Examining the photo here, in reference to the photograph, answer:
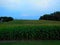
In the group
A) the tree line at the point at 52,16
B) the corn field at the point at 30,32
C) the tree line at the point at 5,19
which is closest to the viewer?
the corn field at the point at 30,32

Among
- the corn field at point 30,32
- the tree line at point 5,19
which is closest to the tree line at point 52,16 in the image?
the tree line at point 5,19

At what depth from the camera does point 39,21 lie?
823 inches

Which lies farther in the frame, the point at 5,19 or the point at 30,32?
the point at 5,19

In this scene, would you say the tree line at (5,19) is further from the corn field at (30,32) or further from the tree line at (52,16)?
the corn field at (30,32)

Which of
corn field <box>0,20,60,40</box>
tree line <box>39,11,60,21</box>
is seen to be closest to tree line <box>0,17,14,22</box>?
tree line <box>39,11,60,21</box>

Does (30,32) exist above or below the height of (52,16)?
below

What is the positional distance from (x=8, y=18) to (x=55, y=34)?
6.34 m

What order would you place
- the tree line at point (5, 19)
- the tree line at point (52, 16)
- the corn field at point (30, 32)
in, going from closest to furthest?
1. the corn field at point (30, 32)
2. the tree line at point (5, 19)
3. the tree line at point (52, 16)

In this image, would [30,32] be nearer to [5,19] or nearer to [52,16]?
[52,16]

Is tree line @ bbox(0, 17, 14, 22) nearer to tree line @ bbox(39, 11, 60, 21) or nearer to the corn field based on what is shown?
tree line @ bbox(39, 11, 60, 21)

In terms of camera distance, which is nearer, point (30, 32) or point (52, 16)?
point (30, 32)

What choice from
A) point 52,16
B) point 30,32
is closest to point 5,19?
point 52,16

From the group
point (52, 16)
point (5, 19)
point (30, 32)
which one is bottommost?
point (30, 32)

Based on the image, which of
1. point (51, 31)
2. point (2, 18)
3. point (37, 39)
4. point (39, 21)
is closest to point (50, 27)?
point (51, 31)
